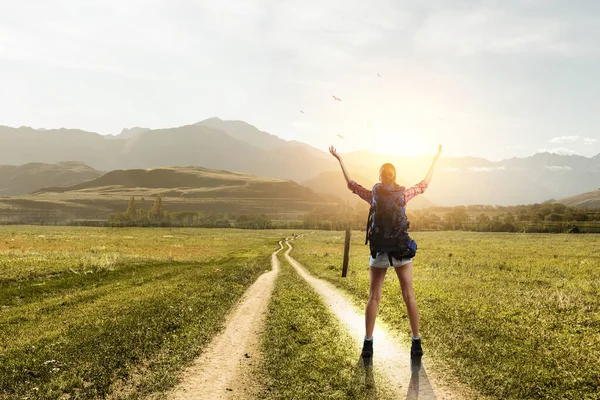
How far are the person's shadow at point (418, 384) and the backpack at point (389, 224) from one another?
2766 mm

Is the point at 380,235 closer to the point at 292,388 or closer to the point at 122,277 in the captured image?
the point at 292,388

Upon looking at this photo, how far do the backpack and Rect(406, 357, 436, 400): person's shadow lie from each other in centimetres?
277

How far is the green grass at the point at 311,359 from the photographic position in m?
8.02

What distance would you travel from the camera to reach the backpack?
27.7 ft

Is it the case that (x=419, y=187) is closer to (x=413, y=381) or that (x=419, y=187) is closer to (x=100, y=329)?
(x=413, y=381)

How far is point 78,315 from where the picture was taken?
597 inches

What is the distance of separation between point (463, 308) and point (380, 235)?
29.8 feet

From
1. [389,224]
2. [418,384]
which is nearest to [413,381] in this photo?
[418,384]

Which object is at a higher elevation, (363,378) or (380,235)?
(380,235)

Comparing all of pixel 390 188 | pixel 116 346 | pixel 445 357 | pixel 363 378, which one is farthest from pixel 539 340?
pixel 116 346

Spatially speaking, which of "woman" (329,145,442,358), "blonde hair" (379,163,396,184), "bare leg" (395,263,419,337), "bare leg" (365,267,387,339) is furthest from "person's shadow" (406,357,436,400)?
"blonde hair" (379,163,396,184)

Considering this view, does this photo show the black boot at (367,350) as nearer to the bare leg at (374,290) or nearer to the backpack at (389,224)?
the bare leg at (374,290)

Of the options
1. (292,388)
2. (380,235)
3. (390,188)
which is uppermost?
(390,188)

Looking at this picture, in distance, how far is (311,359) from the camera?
32.5 feet
